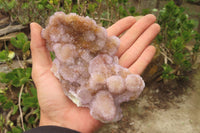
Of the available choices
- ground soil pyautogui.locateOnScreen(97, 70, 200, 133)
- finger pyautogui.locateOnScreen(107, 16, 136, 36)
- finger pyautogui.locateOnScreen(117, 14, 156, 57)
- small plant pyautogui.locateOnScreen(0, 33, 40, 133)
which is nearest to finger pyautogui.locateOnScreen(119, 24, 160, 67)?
finger pyautogui.locateOnScreen(117, 14, 156, 57)

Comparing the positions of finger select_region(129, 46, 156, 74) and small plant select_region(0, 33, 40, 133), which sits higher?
finger select_region(129, 46, 156, 74)

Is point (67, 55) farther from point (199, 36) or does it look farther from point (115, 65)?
point (199, 36)

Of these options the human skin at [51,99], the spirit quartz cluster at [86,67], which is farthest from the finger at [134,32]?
the human skin at [51,99]

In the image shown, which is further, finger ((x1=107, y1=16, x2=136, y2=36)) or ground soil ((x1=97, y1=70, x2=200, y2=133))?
ground soil ((x1=97, y1=70, x2=200, y2=133))

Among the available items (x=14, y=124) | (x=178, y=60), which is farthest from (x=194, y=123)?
(x=14, y=124)

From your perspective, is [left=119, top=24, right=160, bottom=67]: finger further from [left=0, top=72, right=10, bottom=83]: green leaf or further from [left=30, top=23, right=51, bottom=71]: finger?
[left=0, top=72, right=10, bottom=83]: green leaf

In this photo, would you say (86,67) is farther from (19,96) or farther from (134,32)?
(19,96)
